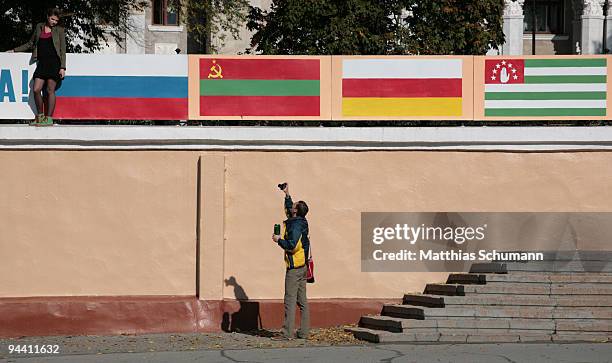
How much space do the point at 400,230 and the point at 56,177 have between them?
4744 mm

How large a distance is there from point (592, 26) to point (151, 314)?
3506cm

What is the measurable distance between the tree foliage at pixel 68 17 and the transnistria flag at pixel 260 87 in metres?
10.6

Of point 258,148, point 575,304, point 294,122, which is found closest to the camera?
point 575,304

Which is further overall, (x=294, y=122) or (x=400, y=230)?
(x=294, y=122)

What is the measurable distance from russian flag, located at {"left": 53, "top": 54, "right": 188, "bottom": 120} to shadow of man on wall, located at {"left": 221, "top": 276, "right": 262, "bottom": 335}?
2.49 metres

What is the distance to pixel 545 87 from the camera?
1688cm

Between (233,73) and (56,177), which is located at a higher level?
(233,73)

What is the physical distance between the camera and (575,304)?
1565cm

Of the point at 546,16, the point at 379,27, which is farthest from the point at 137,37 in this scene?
the point at 546,16

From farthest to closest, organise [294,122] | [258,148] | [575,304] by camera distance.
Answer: [294,122], [258,148], [575,304]

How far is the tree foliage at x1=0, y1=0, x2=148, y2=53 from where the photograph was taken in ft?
88.5

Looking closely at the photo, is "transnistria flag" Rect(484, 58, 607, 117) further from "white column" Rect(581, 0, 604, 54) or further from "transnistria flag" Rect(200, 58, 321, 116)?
"white column" Rect(581, 0, 604, 54)

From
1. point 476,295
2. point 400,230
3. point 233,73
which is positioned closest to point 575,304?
point 476,295

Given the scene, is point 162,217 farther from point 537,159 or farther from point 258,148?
point 537,159
